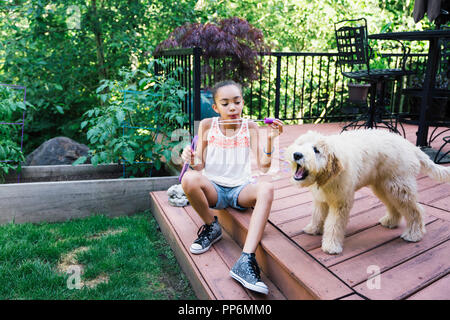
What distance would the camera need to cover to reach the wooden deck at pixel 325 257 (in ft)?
5.11

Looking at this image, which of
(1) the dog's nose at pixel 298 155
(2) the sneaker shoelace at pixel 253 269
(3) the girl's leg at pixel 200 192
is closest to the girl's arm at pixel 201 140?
(3) the girl's leg at pixel 200 192

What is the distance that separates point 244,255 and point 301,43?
8136 millimetres

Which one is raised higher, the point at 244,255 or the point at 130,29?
the point at 130,29

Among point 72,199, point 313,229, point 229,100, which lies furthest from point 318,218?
point 72,199

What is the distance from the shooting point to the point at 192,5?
506 cm

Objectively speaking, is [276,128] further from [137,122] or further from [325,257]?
[137,122]

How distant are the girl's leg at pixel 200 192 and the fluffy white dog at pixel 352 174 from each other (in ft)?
2.06

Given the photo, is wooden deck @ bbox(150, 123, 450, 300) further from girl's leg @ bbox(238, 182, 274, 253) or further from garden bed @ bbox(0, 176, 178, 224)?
garden bed @ bbox(0, 176, 178, 224)

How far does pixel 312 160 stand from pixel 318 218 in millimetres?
576

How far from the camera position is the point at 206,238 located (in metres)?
2.23

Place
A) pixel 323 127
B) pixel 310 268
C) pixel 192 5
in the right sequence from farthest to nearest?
pixel 323 127 → pixel 192 5 → pixel 310 268

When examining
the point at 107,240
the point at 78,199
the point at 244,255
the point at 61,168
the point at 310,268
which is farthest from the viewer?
the point at 61,168

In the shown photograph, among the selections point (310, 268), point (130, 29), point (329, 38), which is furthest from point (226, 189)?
point (329, 38)
